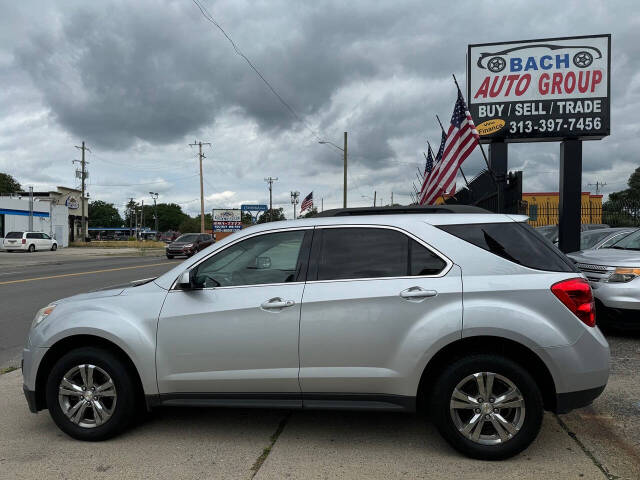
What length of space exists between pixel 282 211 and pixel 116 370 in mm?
104716

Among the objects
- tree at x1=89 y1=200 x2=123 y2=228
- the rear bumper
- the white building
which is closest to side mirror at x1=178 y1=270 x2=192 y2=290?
the rear bumper

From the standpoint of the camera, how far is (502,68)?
10953 mm

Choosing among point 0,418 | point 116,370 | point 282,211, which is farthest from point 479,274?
point 282,211

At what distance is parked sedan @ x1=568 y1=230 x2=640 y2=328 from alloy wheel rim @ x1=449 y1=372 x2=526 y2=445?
12.3 feet

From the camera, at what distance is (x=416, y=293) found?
10.9 ft

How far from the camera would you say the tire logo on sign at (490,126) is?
1101cm

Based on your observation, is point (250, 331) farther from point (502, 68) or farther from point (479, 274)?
point (502, 68)

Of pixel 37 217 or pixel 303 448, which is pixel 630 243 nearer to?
pixel 303 448

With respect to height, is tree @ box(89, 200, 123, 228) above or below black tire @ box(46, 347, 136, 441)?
above

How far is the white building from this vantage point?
4312cm

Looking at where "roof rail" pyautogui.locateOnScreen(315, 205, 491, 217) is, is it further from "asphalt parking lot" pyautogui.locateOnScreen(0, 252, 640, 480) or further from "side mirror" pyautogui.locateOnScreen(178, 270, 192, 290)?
"asphalt parking lot" pyautogui.locateOnScreen(0, 252, 640, 480)

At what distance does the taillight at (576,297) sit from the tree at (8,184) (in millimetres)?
98170

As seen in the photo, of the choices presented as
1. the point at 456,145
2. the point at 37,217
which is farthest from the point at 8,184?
the point at 456,145

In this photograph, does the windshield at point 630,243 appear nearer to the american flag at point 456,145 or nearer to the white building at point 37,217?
the american flag at point 456,145
